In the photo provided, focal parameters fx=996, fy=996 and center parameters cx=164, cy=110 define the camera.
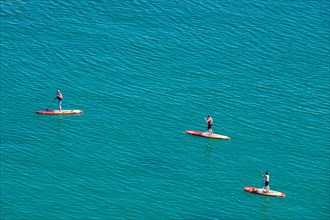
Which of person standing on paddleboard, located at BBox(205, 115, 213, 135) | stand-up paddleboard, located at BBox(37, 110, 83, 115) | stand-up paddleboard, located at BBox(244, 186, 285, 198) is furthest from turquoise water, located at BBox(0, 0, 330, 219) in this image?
person standing on paddleboard, located at BBox(205, 115, 213, 135)

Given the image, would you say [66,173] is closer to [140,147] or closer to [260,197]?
[140,147]

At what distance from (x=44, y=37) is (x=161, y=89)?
85.1 ft

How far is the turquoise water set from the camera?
13038 centimetres

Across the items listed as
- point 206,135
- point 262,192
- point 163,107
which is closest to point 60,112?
point 163,107

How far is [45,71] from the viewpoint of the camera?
526 ft

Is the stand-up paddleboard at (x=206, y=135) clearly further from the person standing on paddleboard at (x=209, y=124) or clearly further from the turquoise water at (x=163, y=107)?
the turquoise water at (x=163, y=107)

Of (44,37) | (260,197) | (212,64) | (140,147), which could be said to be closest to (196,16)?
(212,64)

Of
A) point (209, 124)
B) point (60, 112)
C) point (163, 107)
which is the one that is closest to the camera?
point (209, 124)

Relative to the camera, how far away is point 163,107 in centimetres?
15225

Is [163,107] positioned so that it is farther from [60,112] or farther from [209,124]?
[60,112]

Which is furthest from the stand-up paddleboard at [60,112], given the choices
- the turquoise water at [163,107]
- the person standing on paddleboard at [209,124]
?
the person standing on paddleboard at [209,124]

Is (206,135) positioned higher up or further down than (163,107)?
further down

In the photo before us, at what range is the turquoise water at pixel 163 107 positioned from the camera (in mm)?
130375

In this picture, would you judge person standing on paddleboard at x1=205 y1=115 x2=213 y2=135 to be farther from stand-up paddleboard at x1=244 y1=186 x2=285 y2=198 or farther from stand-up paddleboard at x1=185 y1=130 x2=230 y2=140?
stand-up paddleboard at x1=244 y1=186 x2=285 y2=198
